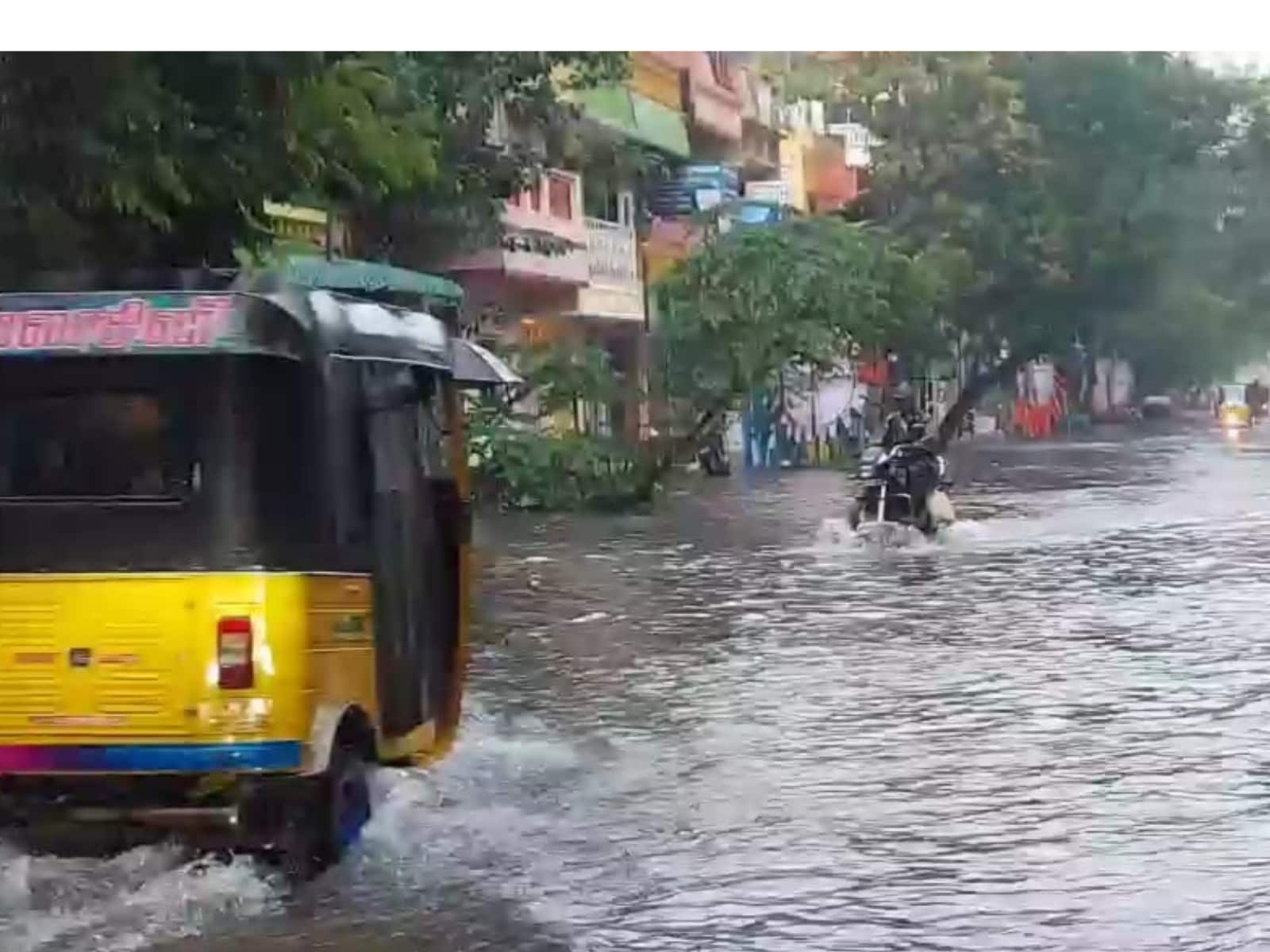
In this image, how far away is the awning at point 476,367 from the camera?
4.61 meters

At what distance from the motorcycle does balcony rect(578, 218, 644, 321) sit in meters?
0.64

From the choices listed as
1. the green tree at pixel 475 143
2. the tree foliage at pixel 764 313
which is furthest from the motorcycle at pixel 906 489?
the green tree at pixel 475 143

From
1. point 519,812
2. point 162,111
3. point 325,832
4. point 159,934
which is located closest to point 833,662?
point 519,812

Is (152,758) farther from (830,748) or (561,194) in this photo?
(561,194)

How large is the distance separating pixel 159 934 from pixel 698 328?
1.76 metres

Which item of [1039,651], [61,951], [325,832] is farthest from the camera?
[1039,651]

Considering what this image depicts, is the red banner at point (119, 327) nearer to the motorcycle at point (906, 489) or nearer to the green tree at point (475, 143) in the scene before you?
the green tree at point (475, 143)

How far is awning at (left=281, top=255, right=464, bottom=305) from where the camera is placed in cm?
440

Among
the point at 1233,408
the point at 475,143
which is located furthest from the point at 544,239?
the point at 1233,408

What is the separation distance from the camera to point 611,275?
4.75 metres

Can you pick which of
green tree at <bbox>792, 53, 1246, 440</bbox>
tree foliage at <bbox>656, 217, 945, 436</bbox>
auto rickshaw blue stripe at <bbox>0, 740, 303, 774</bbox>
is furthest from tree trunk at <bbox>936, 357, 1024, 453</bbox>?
auto rickshaw blue stripe at <bbox>0, 740, 303, 774</bbox>

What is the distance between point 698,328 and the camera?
4.78 metres

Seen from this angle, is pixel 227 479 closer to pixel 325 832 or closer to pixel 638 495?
pixel 325 832

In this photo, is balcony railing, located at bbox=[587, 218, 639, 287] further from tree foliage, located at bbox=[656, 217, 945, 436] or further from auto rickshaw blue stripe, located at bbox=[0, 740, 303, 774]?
auto rickshaw blue stripe, located at bbox=[0, 740, 303, 774]
